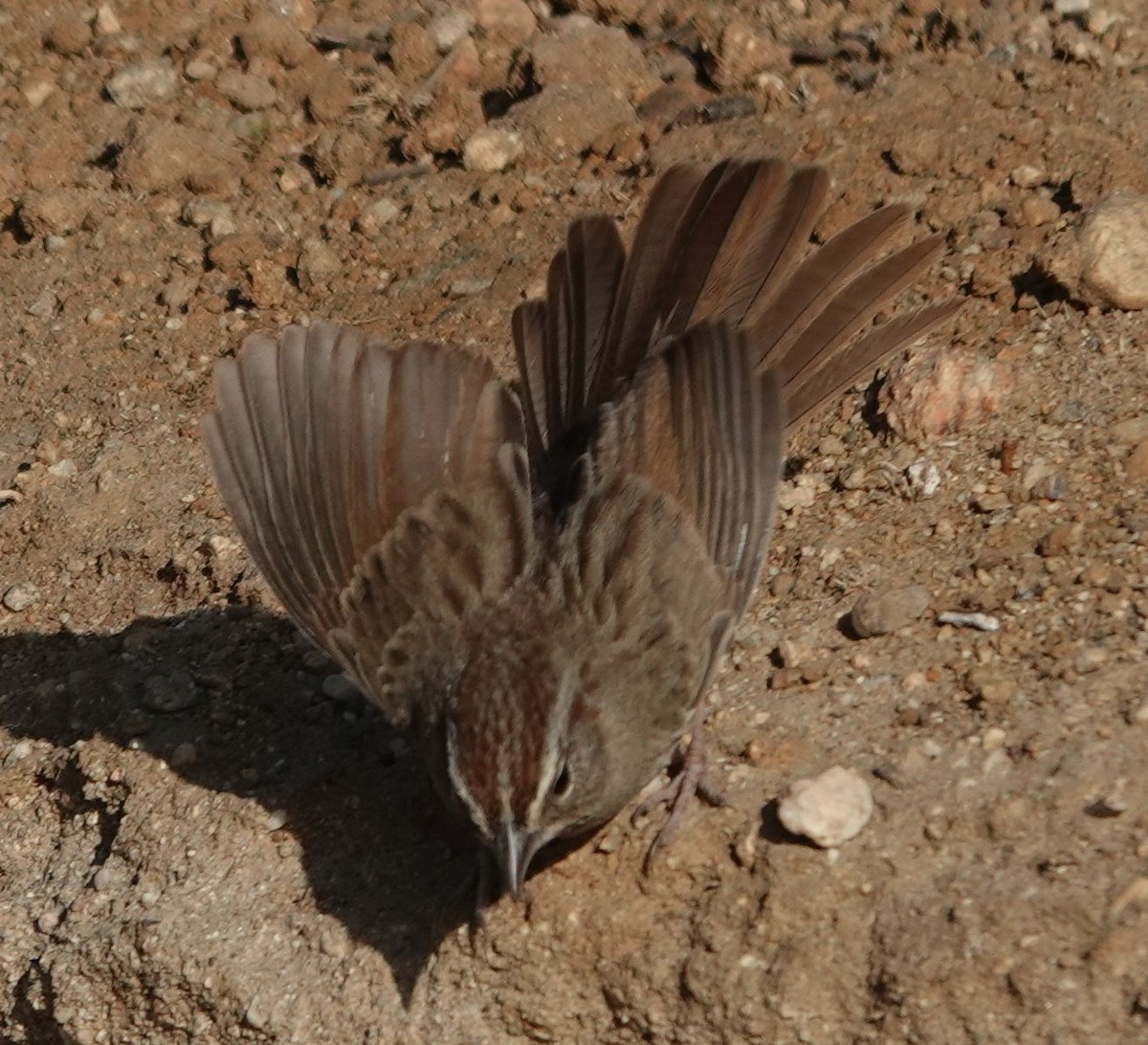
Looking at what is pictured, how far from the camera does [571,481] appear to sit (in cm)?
525

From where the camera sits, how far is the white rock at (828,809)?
4574mm

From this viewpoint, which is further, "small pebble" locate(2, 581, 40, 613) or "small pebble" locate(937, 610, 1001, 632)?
"small pebble" locate(2, 581, 40, 613)

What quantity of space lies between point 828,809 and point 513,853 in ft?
2.70

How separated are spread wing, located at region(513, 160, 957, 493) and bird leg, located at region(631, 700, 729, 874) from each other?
93 centimetres

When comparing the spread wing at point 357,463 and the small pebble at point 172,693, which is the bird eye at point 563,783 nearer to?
the spread wing at point 357,463

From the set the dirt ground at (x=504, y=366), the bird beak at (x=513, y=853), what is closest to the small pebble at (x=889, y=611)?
the dirt ground at (x=504, y=366)


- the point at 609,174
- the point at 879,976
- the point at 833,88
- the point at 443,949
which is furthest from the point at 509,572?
the point at 833,88

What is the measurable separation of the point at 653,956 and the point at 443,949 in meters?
0.62

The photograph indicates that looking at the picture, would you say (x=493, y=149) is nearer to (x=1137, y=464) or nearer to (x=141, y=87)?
(x=141, y=87)

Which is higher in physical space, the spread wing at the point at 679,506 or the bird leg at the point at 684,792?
the spread wing at the point at 679,506

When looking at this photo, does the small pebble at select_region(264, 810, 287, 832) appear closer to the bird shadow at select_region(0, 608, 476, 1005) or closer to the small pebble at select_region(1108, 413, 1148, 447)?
the bird shadow at select_region(0, 608, 476, 1005)

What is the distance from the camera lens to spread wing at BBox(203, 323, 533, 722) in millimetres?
5086

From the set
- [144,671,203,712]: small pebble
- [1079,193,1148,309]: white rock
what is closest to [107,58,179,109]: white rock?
[144,671,203,712]: small pebble

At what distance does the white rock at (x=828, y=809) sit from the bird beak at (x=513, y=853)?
69cm
